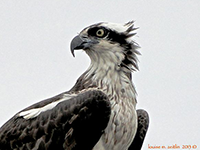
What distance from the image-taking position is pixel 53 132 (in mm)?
11625

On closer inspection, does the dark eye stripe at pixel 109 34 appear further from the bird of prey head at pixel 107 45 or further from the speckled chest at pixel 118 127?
the speckled chest at pixel 118 127

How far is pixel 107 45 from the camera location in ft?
40.8

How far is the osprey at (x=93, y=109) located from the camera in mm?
11633

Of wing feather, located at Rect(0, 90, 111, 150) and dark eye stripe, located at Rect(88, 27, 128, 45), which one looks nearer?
wing feather, located at Rect(0, 90, 111, 150)

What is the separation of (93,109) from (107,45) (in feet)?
5.44

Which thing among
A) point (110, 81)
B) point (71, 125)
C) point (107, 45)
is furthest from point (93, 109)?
point (107, 45)

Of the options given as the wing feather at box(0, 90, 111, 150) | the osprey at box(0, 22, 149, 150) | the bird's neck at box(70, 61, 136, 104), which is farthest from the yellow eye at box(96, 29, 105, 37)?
the wing feather at box(0, 90, 111, 150)

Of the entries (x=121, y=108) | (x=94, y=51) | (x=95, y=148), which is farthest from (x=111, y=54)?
(x=95, y=148)

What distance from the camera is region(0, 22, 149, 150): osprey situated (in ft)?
38.2

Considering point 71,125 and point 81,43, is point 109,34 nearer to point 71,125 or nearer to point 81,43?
point 81,43

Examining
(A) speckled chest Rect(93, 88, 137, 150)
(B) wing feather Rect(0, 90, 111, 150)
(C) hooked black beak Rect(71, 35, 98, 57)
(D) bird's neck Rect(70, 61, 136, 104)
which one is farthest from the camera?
(C) hooked black beak Rect(71, 35, 98, 57)

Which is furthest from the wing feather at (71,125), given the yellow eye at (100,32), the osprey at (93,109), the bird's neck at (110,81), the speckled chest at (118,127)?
the yellow eye at (100,32)

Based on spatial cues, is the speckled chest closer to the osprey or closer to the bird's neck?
the osprey

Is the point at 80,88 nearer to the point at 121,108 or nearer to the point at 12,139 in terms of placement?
the point at 121,108
